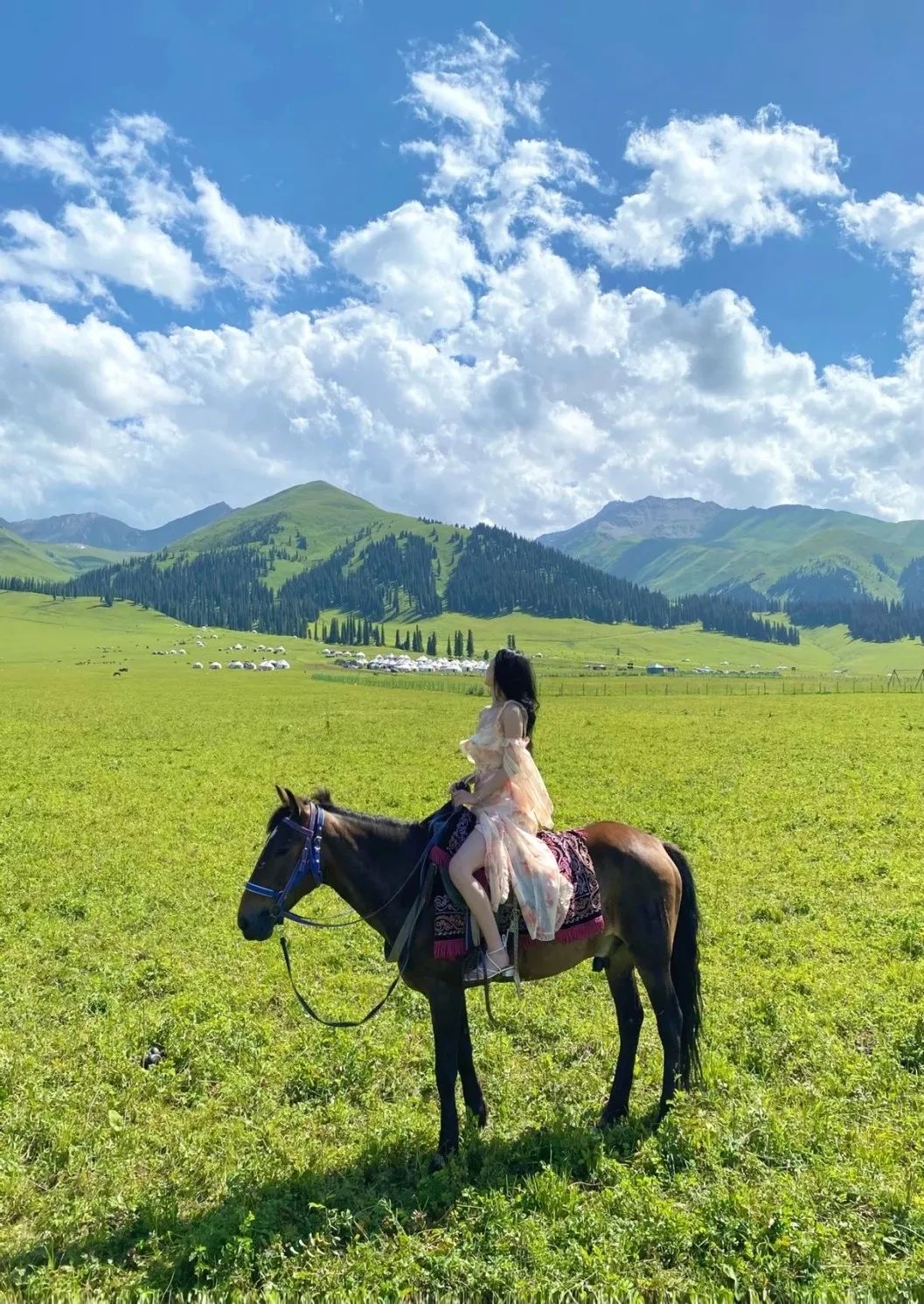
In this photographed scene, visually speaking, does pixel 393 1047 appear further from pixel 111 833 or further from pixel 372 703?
pixel 372 703

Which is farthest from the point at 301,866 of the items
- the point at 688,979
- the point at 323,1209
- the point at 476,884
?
the point at 688,979

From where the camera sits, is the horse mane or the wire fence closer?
the horse mane

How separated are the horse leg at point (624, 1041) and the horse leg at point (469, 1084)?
4.15 feet

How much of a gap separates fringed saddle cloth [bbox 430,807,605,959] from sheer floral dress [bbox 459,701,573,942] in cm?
19

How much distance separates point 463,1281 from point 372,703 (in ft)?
195

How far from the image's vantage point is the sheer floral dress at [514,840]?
23.0 ft

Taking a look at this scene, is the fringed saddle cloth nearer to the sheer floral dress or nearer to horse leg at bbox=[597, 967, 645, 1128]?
the sheer floral dress

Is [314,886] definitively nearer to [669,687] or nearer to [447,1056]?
[447,1056]

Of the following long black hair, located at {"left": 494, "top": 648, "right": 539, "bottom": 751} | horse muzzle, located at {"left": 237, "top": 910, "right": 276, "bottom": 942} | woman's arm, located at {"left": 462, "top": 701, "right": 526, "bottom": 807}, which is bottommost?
A: horse muzzle, located at {"left": 237, "top": 910, "right": 276, "bottom": 942}

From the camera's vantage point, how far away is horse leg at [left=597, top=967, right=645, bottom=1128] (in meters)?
7.62

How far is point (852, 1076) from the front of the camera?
26.2ft

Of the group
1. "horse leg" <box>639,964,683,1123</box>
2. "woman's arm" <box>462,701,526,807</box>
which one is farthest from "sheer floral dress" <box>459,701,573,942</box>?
"horse leg" <box>639,964,683,1123</box>

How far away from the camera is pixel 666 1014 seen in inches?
304

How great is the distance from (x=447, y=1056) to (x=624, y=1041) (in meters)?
2.10
